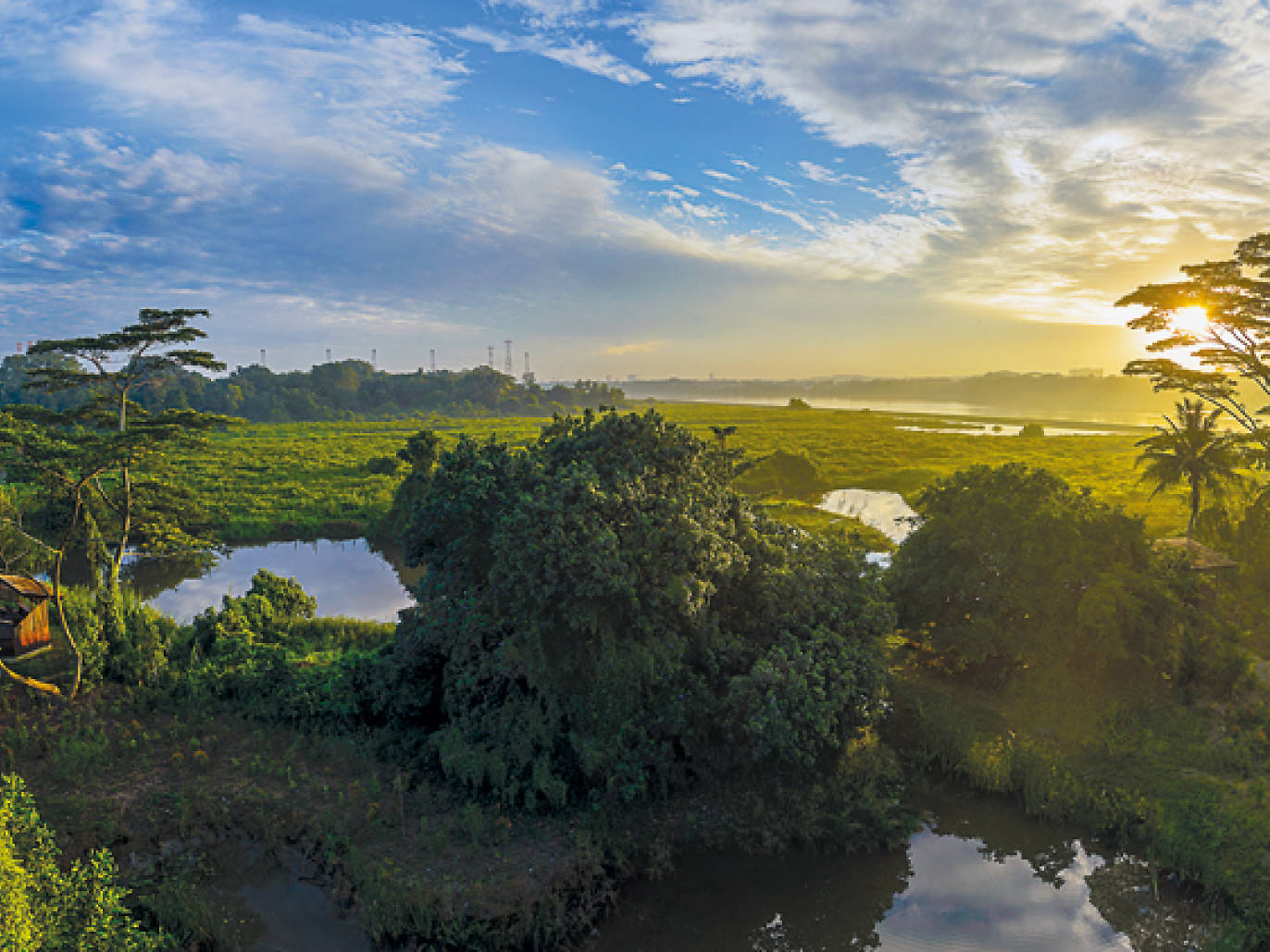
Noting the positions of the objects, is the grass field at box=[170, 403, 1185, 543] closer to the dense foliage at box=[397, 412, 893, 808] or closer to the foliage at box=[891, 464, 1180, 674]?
the foliage at box=[891, 464, 1180, 674]

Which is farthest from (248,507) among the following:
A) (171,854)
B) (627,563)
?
(627,563)

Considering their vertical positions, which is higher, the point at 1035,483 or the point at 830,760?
the point at 1035,483

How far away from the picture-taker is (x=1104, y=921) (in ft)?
37.2

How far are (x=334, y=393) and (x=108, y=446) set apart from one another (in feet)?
418

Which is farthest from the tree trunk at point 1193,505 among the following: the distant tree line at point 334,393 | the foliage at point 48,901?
the distant tree line at point 334,393

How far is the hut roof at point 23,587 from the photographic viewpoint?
1606 cm

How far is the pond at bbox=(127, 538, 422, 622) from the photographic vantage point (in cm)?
2836

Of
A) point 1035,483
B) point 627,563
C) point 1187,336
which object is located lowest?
point 627,563

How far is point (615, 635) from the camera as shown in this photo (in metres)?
13.3

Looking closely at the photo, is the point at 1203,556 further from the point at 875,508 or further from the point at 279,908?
the point at 279,908

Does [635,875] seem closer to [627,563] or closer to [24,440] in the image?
[627,563]

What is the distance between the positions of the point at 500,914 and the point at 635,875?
8.54ft

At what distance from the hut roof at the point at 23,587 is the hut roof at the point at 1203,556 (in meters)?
30.9

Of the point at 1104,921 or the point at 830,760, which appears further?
the point at 830,760
